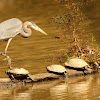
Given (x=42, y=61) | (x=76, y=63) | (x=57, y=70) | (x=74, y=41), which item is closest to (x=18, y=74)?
(x=57, y=70)

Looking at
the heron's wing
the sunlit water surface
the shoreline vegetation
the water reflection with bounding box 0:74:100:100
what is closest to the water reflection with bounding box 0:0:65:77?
the sunlit water surface

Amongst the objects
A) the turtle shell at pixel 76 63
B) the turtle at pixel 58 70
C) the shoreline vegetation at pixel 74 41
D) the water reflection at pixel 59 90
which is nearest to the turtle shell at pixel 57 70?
the turtle at pixel 58 70

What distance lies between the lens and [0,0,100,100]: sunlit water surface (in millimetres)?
11812

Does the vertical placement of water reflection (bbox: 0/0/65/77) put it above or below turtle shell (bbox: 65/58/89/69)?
above

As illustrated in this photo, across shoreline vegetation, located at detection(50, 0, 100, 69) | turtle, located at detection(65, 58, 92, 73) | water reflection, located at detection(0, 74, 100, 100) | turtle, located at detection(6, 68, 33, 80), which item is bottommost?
water reflection, located at detection(0, 74, 100, 100)

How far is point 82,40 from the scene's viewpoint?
14984 mm

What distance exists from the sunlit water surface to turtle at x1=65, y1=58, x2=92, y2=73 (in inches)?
11.4

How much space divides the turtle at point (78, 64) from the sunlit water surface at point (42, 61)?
29 cm

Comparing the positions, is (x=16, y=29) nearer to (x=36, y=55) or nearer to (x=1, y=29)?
(x=1, y=29)

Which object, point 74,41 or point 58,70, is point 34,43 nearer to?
point 74,41

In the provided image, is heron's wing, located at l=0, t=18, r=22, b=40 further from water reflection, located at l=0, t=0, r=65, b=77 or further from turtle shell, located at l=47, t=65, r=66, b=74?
turtle shell, located at l=47, t=65, r=66, b=74

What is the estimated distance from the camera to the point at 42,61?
52.1ft

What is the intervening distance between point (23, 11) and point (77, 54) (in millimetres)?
15781

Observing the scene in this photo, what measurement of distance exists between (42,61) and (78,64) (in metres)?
2.47
